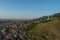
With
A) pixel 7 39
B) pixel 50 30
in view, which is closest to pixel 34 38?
pixel 50 30

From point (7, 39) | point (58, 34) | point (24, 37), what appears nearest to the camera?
point (58, 34)

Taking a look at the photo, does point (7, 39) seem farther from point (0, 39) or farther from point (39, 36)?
point (39, 36)

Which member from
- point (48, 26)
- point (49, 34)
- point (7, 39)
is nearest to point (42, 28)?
point (48, 26)

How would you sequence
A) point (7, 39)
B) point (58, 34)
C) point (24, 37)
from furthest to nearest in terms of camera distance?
point (7, 39) → point (24, 37) → point (58, 34)

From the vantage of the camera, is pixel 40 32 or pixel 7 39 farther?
pixel 7 39

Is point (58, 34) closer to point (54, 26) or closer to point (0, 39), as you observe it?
point (54, 26)

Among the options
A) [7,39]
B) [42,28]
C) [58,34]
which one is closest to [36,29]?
[42,28]

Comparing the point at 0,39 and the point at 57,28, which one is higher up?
the point at 57,28

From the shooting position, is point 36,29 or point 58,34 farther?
point 36,29
